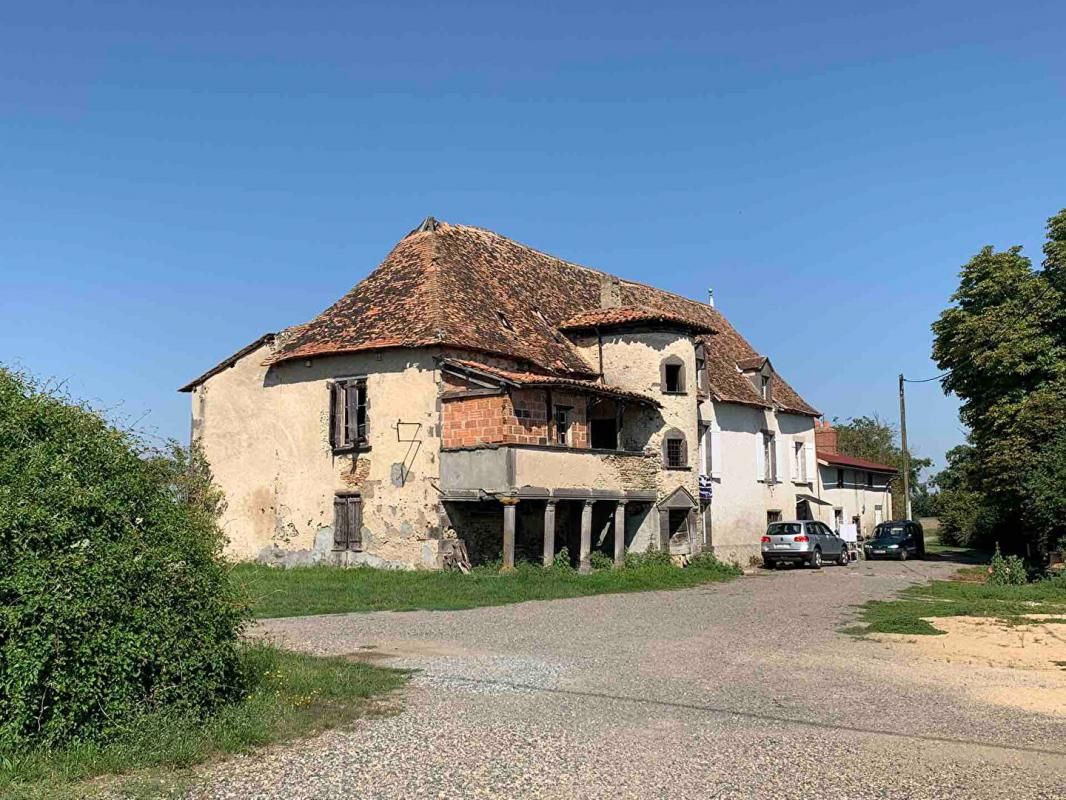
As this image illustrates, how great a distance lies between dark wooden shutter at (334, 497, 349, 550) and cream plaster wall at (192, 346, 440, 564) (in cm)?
22

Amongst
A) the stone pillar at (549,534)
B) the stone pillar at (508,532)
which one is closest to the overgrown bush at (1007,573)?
the stone pillar at (549,534)

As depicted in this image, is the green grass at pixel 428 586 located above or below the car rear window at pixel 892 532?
below

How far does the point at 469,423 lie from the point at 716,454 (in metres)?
11.8

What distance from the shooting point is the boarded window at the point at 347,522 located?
25.0 meters

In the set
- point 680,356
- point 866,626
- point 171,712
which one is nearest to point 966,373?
point 680,356

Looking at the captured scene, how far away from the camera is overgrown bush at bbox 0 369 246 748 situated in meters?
6.37

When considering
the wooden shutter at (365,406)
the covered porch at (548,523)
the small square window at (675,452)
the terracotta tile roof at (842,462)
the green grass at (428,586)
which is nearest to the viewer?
the green grass at (428,586)

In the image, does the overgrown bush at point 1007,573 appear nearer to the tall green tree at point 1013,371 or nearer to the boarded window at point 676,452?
the tall green tree at point 1013,371

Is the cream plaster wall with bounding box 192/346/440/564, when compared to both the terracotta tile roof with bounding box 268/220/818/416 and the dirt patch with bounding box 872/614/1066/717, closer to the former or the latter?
the terracotta tile roof with bounding box 268/220/818/416

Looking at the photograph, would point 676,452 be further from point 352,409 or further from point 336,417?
point 336,417

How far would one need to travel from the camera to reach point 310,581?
21688mm

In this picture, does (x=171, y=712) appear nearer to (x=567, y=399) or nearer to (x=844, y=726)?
(x=844, y=726)

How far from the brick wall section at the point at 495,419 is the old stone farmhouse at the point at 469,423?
0.04m

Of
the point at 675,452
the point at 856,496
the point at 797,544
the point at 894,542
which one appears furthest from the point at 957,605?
the point at 856,496
